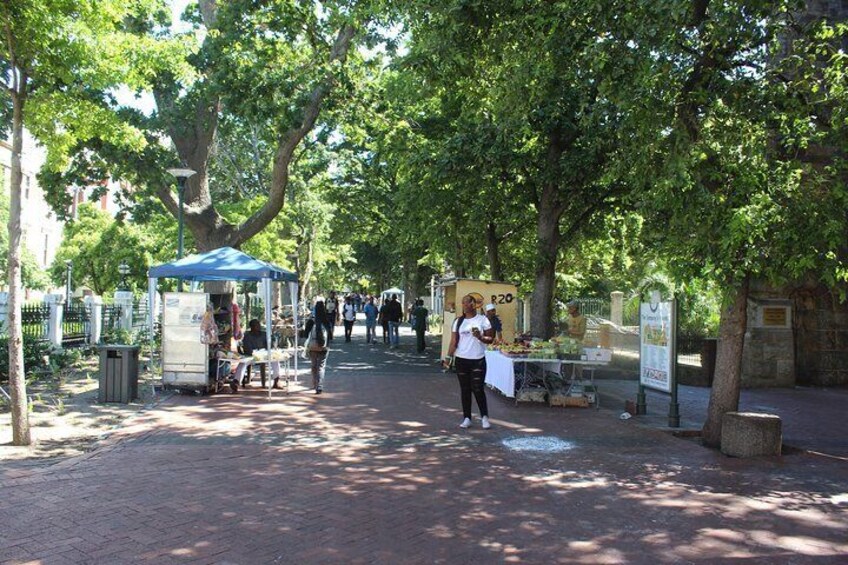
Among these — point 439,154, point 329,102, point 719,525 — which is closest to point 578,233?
point 439,154

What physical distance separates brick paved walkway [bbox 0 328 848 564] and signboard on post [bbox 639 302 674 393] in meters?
0.96

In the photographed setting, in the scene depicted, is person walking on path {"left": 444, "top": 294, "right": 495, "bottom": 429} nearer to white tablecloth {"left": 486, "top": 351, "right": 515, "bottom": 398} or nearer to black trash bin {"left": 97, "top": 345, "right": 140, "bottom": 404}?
white tablecloth {"left": 486, "top": 351, "right": 515, "bottom": 398}

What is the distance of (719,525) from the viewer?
17.6 feet

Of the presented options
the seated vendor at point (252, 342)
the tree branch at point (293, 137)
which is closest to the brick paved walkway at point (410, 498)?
the seated vendor at point (252, 342)

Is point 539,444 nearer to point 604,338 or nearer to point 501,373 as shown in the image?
point 501,373

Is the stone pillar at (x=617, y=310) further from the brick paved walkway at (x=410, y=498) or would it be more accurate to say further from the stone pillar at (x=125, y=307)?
the stone pillar at (x=125, y=307)

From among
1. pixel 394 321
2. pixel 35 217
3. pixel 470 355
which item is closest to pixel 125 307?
pixel 394 321

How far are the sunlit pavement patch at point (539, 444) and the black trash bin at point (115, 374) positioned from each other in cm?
618

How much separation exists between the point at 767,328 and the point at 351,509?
1198 centimetres

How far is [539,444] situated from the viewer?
8305 mm

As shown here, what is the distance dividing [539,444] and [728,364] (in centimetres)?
262

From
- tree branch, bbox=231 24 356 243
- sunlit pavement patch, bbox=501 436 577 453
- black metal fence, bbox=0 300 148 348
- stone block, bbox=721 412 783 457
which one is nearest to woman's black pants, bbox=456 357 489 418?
sunlit pavement patch, bbox=501 436 577 453

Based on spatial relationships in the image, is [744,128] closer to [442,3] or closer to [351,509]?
[442,3]

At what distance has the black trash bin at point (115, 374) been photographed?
35.1 feet
